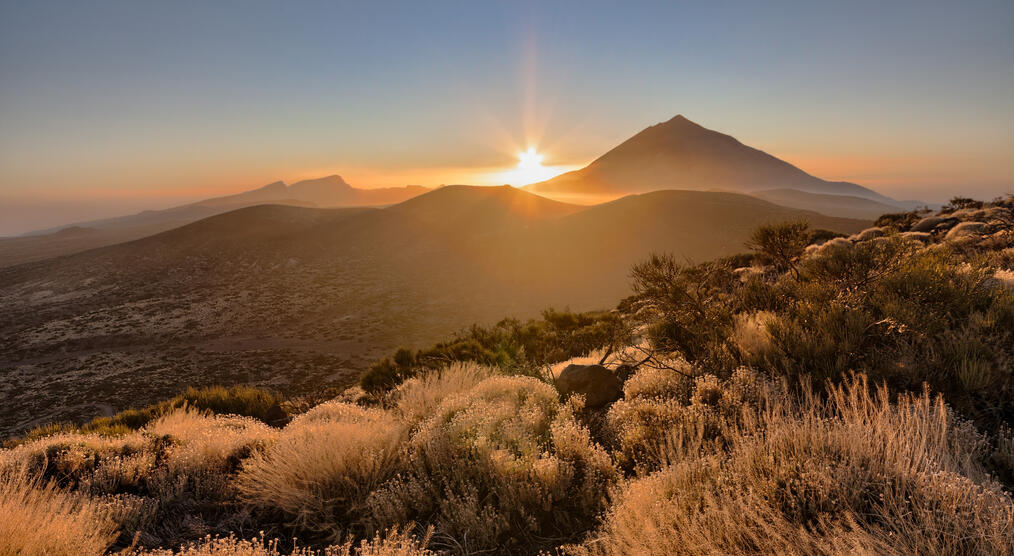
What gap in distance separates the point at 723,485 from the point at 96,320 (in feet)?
142

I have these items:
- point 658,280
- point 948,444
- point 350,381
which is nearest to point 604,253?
point 350,381

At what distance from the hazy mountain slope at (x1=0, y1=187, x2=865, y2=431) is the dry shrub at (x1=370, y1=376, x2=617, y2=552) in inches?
615

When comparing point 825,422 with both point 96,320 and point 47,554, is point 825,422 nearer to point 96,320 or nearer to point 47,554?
point 47,554

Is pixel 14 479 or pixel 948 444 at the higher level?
pixel 948 444

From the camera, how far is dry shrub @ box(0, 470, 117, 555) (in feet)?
8.91

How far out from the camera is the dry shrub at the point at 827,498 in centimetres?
210

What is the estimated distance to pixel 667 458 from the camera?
3662 millimetres

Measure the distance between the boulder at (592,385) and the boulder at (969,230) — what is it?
14428 mm

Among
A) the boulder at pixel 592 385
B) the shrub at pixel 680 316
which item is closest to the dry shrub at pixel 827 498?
the boulder at pixel 592 385

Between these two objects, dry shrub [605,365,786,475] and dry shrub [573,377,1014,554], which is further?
dry shrub [605,365,786,475]

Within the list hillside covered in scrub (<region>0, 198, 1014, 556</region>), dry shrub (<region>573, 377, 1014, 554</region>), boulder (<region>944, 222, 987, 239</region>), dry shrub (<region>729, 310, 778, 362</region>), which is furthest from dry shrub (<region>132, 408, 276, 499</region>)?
boulder (<region>944, 222, 987, 239</region>)

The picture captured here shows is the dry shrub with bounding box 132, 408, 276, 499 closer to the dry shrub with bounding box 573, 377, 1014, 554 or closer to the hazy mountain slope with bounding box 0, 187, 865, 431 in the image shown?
the dry shrub with bounding box 573, 377, 1014, 554

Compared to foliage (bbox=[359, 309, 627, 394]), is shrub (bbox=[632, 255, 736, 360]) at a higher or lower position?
higher

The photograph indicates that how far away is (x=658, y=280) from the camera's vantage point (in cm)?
716
